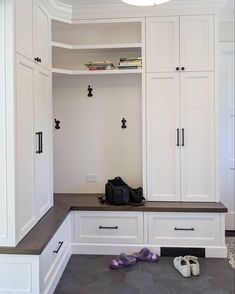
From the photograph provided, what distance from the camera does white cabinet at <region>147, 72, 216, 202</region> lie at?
3.35 metres

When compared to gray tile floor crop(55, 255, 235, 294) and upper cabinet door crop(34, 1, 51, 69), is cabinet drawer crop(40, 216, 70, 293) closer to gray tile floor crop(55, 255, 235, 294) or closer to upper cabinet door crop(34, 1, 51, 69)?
gray tile floor crop(55, 255, 235, 294)

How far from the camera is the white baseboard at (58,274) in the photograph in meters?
2.42

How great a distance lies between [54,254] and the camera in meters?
2.65

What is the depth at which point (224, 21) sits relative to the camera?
3824 millimetres

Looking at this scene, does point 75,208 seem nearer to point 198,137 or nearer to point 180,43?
point 198,137

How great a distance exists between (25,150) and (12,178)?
0.97 ft

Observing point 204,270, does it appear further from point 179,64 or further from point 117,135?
point 179,64

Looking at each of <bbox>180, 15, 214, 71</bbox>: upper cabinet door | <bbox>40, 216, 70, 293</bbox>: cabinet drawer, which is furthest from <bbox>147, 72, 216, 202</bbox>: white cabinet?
<bbox>40, 216, 70, 293</bbox>: cabinet drawer

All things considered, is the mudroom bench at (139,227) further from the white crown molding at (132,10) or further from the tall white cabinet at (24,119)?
the white crown molding at (132,10)

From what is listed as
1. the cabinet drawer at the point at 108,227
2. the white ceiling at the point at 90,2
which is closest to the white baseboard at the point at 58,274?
the cabinet drawer at the point at 108,227

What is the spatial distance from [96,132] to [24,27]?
1644 mm

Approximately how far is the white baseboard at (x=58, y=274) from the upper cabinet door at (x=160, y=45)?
2022mm

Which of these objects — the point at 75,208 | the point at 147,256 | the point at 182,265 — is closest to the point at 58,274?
the point at 75,208

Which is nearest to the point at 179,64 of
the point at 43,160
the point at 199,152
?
the point at 199,152
